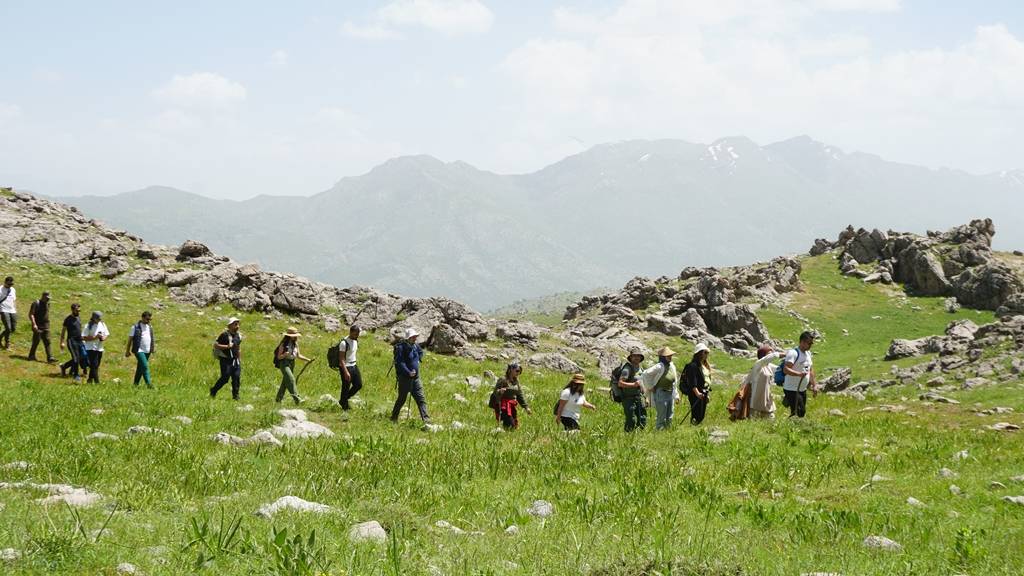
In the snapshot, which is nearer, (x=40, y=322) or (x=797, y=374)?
(x=797, y=374)

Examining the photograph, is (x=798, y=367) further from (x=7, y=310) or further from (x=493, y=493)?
(x=7, y=310)

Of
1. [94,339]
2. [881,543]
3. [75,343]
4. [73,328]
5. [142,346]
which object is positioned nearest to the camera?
[881,543]

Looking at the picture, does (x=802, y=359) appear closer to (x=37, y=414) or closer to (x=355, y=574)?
(x=355, y=574)

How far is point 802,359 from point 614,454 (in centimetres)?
723

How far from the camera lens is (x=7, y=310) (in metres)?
25.7

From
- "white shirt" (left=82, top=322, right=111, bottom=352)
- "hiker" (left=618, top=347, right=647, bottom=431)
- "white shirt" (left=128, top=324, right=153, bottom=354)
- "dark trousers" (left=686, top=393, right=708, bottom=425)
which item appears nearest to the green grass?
"dark trousers" (left=686, top=393, right=708, bottom=425)

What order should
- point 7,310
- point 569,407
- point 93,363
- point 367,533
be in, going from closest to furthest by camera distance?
point 367,533
point 569,407
point 93,363
point 7,310

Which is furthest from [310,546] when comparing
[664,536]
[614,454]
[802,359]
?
[802,359]

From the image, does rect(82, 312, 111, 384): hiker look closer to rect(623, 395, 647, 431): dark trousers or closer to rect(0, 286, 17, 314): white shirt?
rect(0, 286, 17, 314): white shirt

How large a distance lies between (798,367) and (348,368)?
502 inches

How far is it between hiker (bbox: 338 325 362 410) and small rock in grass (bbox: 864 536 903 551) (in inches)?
584

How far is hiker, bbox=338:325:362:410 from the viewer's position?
66.2 feet

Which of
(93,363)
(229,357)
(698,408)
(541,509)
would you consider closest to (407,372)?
(229,357)

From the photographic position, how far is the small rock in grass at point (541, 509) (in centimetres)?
964
